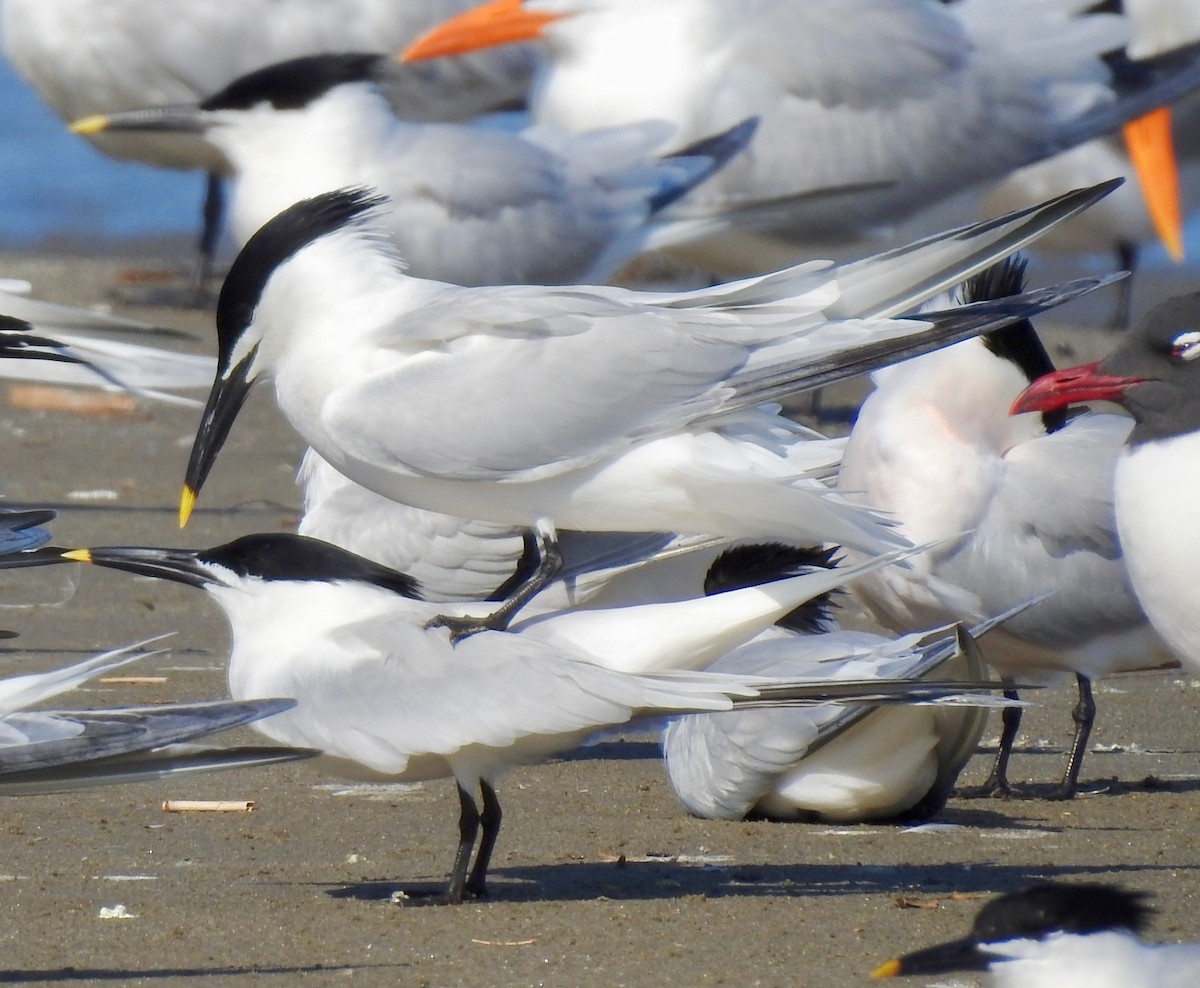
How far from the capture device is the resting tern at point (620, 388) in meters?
3.98

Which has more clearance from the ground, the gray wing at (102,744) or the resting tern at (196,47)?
the gray wing at (102,744)

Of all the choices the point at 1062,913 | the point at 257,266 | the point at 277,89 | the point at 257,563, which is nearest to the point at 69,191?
the point at 277,89

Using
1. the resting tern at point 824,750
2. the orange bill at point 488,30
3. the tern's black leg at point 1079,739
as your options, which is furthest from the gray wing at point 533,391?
the orange bill at point 488,30

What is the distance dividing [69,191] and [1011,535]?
1244 cm

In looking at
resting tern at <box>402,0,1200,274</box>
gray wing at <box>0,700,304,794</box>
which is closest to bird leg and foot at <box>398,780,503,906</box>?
gray wing at <box>0,700,304,794</box>

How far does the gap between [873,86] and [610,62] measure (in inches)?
35.2

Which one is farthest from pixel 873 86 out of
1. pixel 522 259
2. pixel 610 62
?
Answer: pixel 522 259

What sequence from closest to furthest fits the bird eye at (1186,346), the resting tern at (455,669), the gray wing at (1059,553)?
the resting tern at (455,669) → the bird eye at (1186,346) → the gray wing at (1059,553)

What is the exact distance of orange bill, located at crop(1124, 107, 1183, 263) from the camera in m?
9.20

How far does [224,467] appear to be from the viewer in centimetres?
728

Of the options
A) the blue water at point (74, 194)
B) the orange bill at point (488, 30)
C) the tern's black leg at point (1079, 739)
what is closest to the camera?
the tern's black leg at point (1079, 739)

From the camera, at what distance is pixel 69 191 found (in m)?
16.1

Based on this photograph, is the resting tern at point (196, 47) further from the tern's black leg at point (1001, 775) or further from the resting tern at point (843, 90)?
the tern's black leg at point (1001, 775)

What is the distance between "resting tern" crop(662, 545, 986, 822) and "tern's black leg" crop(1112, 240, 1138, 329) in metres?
6.03
